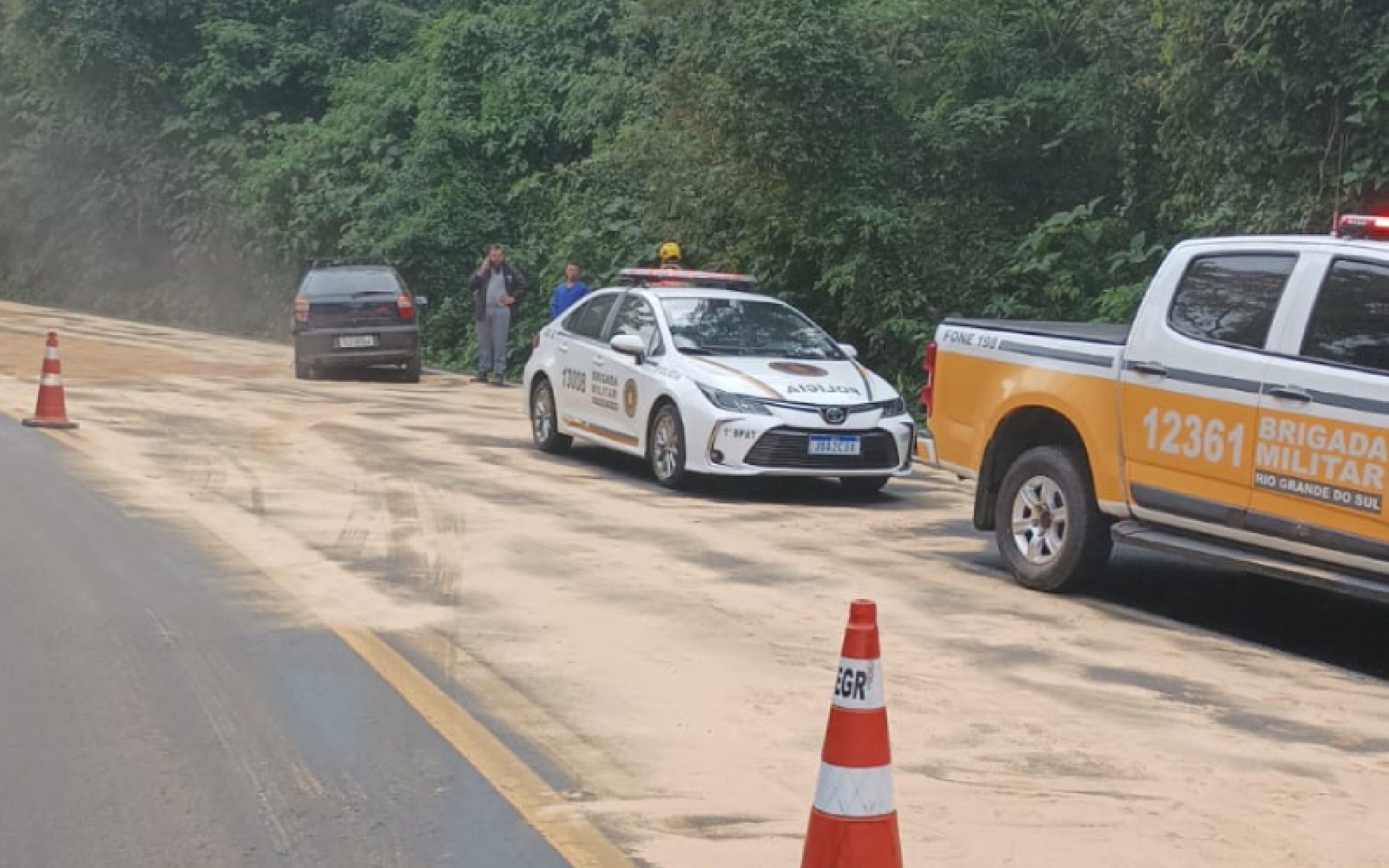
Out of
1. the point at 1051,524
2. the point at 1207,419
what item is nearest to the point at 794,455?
the point at 1051,524

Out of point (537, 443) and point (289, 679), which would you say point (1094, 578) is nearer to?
point (289, 679)

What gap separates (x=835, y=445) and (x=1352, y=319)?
215 inches

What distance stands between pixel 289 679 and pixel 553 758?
1.63 meters

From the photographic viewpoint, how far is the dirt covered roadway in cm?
628

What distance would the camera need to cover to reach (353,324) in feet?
82.1

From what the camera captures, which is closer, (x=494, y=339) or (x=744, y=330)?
(x=744, y=330)

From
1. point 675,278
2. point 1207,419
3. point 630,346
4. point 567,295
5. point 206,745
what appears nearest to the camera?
point 206,745

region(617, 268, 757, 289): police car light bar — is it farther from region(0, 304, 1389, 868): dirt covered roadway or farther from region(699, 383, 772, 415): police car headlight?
region(699, 383, 772, 415): police car headlight

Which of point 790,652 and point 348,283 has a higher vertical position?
point 348,283

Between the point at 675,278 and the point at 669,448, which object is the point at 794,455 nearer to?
the point at 669,448

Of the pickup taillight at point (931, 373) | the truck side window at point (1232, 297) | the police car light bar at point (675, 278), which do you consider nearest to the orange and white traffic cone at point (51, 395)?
the police car light bar at point (675, 278)

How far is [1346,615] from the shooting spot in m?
10.6

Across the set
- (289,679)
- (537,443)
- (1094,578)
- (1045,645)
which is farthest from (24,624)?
(537,443)

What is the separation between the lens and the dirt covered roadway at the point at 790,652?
20.6ft
